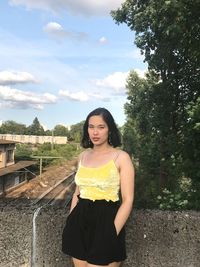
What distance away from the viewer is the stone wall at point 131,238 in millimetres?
3533

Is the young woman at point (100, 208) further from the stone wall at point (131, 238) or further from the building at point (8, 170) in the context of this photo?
the building at point (8, 170)

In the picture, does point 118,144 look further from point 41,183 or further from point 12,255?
point 41,183

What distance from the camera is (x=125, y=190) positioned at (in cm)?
329

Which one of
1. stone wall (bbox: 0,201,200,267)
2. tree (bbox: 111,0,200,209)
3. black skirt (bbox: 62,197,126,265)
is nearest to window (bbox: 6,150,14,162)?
tree (bbox: 111,0,200,209)

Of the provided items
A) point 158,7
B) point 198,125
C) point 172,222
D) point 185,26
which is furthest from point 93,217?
point 158,7

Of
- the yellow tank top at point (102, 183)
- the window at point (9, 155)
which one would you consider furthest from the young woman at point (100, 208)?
the window at point (9, 155)

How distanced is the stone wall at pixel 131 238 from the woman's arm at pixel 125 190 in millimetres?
358

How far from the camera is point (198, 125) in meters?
11.8

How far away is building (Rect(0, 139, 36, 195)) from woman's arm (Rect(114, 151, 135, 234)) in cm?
5341

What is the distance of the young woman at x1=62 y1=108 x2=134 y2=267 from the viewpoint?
3.25 meters

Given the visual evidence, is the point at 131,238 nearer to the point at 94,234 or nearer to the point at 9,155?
the point at 94,234

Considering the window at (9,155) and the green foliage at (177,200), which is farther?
the window at (9,155)

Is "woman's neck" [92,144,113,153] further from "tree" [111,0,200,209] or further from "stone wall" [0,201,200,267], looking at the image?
"tree" [111,0,200,209]

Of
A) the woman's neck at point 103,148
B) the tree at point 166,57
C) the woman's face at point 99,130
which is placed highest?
the tree at point 166,57
